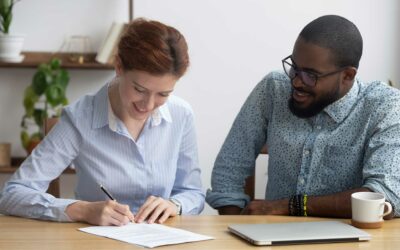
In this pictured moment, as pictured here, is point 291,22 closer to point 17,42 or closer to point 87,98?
point 17,42

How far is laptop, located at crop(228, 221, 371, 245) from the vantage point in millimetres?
1842

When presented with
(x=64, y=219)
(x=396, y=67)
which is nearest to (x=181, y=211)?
(x=64, y=219)

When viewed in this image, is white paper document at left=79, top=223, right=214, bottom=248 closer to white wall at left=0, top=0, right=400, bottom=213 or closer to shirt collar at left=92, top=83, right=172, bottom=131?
shirt collar at left=92, top=83, right=172, bottom=131

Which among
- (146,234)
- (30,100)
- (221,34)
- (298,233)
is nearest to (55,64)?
(30,100)

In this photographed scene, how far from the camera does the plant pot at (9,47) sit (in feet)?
12.0

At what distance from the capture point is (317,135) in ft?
7.73

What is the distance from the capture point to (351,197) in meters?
2.06

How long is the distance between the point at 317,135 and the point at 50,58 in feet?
6.06

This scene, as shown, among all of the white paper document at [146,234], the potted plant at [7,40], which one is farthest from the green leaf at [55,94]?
→ the white paper document at [146,234]

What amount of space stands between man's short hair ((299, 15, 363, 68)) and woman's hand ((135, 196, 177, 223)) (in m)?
0.65

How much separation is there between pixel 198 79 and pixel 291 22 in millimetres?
538

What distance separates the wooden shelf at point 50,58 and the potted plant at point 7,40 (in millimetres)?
34

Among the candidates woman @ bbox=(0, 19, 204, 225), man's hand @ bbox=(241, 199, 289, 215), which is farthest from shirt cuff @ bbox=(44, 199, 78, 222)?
man's hand @ bbox=(241, 199, 289, 215)

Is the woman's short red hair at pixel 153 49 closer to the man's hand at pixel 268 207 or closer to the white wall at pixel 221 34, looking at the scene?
the man's hand at pixel 268 207
